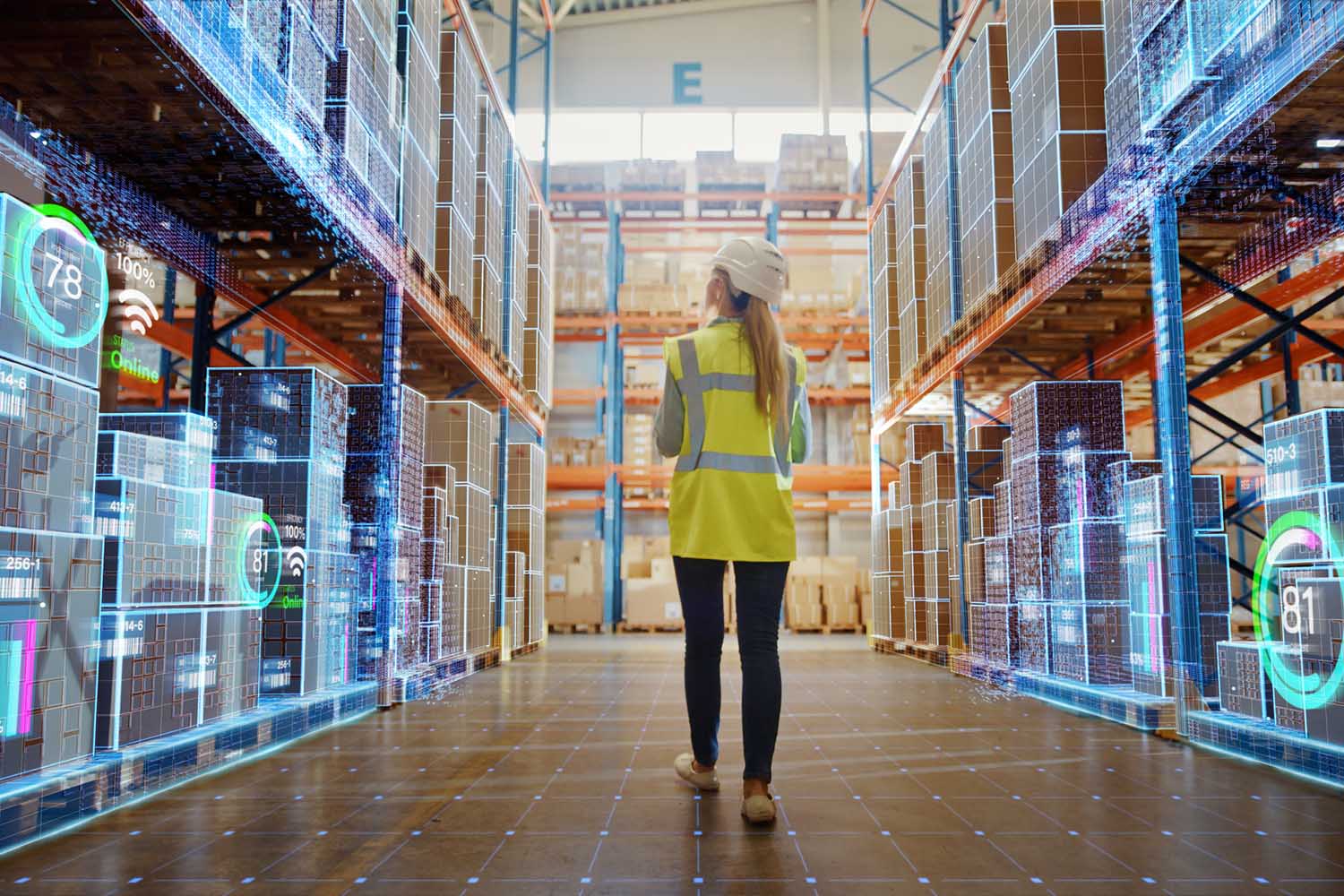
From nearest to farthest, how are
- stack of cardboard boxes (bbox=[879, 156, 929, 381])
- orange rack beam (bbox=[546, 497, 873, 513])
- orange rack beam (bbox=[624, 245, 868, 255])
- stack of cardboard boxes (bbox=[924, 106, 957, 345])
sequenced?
stack of cardboard boxes (bbox=[924, 106, 957, 345]) → stack of cardboard boxes (bbox=[879, 156, 929, 381]) → orange rack beam (bbox=[546, 497, 873, 513]) → orange rack beam (bbox=[624, 245, 868, 255])

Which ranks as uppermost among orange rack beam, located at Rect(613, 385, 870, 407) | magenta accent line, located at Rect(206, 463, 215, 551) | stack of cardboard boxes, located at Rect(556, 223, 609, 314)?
stack of cardboard boxes, located at Rect(556, 223, 609, 314)

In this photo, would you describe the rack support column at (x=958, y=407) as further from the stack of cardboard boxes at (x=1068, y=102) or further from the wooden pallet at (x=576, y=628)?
the wooden pallet at (x=576, y=628)

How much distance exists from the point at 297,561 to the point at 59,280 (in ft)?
7.79

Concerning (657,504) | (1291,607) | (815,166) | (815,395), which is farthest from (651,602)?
(1291,607)

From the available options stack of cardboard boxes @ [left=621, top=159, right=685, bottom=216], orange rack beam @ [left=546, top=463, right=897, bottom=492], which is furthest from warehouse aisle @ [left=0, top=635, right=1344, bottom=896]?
stack of cardboard boxes @ [left=621, top=159, right=685, bottom=216]

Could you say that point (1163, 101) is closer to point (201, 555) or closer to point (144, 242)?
point (201, 555)

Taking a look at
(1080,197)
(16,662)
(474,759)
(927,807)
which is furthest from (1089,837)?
(1080,197)

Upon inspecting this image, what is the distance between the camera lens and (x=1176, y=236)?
16.7 feet

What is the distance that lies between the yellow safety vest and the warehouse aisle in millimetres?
833

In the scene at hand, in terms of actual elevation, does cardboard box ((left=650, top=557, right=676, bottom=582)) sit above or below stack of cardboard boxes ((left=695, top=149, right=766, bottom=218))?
below

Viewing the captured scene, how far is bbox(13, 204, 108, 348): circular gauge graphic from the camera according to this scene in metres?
2.98

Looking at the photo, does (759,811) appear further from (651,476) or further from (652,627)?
(651,476)

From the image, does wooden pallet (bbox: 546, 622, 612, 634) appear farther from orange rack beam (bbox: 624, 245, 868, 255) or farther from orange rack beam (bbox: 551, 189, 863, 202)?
orange rack beam (bbox: 551, 189, 863, 202)

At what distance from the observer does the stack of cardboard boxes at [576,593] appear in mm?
16078
